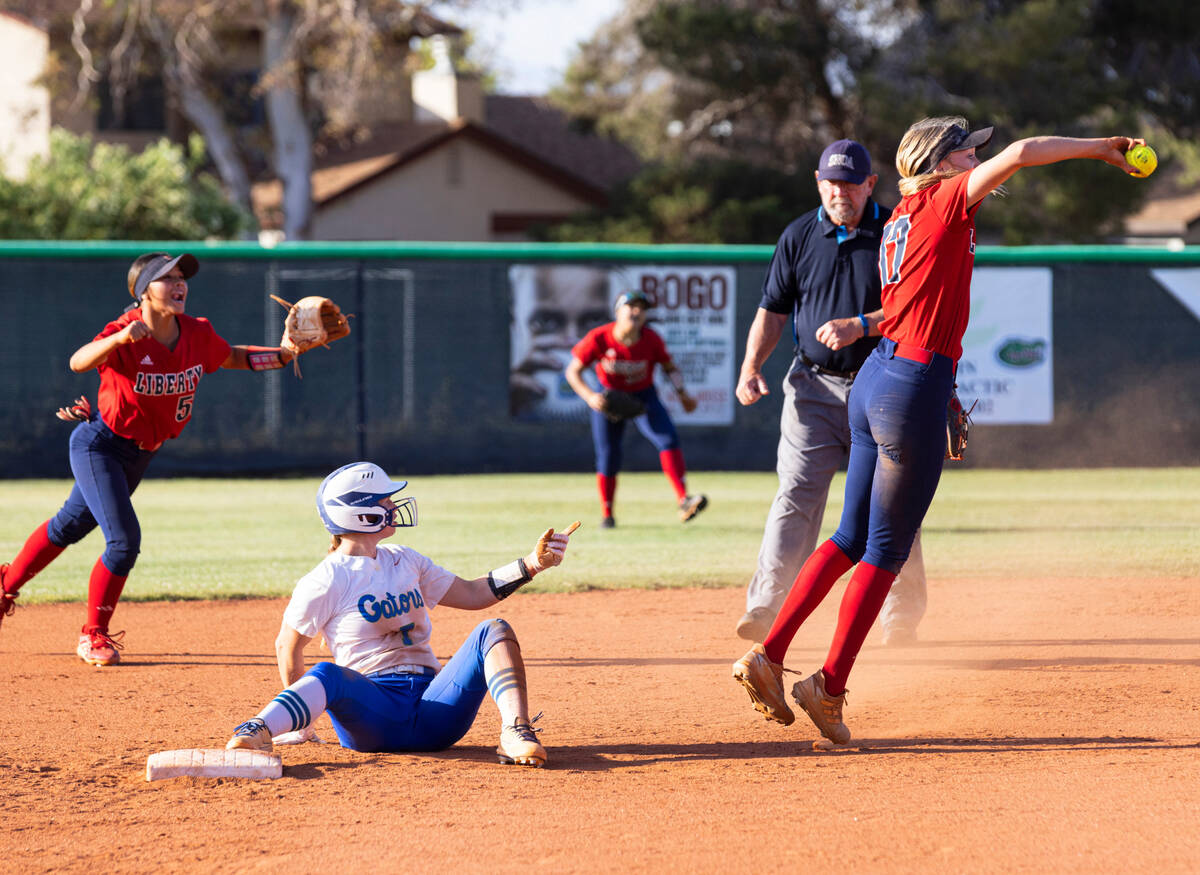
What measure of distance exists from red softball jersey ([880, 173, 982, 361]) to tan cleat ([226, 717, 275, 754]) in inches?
89.5

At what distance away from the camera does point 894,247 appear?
14.4 ft

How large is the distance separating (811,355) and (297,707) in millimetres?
2719

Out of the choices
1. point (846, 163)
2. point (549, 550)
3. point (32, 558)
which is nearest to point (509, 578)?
point (549, 550)

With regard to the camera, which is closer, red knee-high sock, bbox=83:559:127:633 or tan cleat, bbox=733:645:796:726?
tan cleat, bbox=733:645:796:726

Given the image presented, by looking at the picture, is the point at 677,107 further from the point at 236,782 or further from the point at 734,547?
the point at 236,782

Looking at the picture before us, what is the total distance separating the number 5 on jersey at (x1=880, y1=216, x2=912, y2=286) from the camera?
14.3 ft

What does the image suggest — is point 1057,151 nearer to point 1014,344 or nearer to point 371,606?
point 371,606

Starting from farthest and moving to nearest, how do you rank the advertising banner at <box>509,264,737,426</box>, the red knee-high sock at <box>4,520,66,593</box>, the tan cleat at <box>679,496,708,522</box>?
the advertising banner at <box>509,264,737,426</box>
the tan cleat at <box>679,496,708,522</box>
the red knee-high sock at <box>4,520,66,593</box>

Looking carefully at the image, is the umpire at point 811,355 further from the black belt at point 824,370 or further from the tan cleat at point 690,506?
the tan cleat at point 690,506

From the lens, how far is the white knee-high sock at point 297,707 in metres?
4.11

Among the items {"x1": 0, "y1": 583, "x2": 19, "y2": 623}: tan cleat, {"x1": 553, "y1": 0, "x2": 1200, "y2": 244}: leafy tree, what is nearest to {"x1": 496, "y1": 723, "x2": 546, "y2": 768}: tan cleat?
{"x1": 0, "y1": 583, "x2": 19, "y2": 623}: tan cleat

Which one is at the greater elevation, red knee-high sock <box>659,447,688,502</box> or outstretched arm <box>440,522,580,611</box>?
outstretched arm <box>440,522,580,611</box>

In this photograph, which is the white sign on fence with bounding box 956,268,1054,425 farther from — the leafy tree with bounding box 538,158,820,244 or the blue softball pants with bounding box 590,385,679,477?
the leafy tree with bounding box 538,158,820,244

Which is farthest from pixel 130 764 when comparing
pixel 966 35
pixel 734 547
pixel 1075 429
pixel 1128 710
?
pixel 966 35
